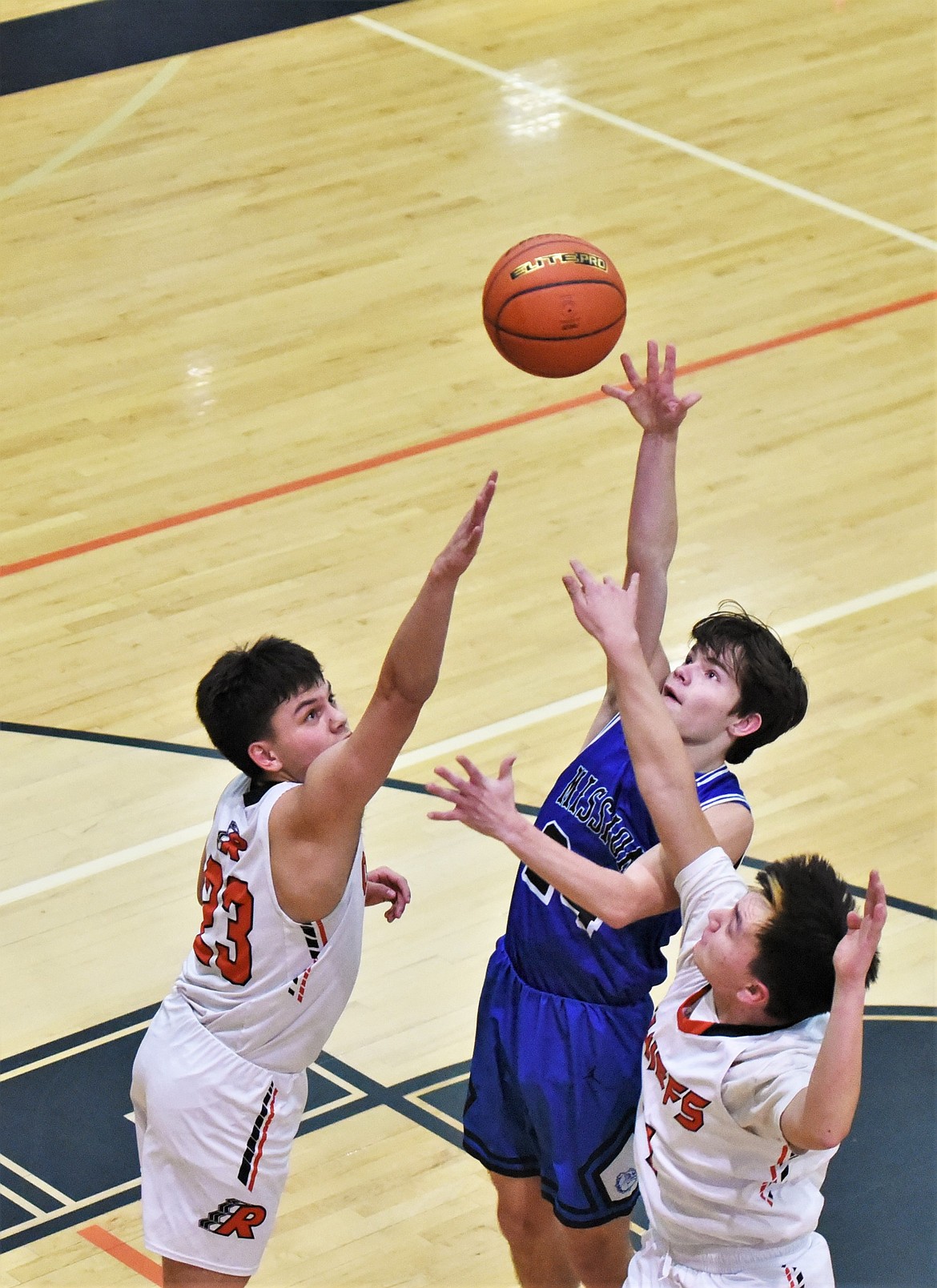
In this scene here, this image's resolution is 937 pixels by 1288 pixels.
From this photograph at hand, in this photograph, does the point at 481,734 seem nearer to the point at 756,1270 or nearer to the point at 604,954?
the point at 604,954

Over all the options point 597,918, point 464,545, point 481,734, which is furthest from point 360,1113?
point 464,545

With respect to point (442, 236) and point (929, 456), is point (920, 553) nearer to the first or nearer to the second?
point (929, 456)

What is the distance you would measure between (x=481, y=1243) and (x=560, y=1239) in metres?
0.70

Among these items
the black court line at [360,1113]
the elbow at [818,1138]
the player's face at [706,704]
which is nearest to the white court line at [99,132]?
the black court line at [360,1113]

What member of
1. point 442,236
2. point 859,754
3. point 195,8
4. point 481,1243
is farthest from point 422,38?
point 481,1243

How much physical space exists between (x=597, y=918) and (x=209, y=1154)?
97 centimetres

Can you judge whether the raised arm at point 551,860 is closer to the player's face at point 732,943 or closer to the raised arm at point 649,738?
the raised arm at point 649,738

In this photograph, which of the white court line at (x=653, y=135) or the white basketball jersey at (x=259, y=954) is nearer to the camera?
the white basketball jersey at (x=259, y=954)

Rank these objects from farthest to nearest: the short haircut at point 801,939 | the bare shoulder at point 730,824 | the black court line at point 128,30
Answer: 1. the black court line at point 128,30
2. the bare shoulder at point 730,824
3. the short haircut at point 801,939

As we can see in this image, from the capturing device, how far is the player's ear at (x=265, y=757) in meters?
4.28

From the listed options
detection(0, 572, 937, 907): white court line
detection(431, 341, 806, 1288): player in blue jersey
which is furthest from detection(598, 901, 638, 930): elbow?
detection(0, 572, 937, 907): white court line

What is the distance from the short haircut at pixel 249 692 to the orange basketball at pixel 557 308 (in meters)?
1.74

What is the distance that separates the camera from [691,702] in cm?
420

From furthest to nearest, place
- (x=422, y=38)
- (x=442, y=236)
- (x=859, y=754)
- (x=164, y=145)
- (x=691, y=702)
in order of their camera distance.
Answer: (x=422, y=38) → (x=164, y=145) → (x=442, y=236) → (x=859, y=754) → (x=691, y=702)
